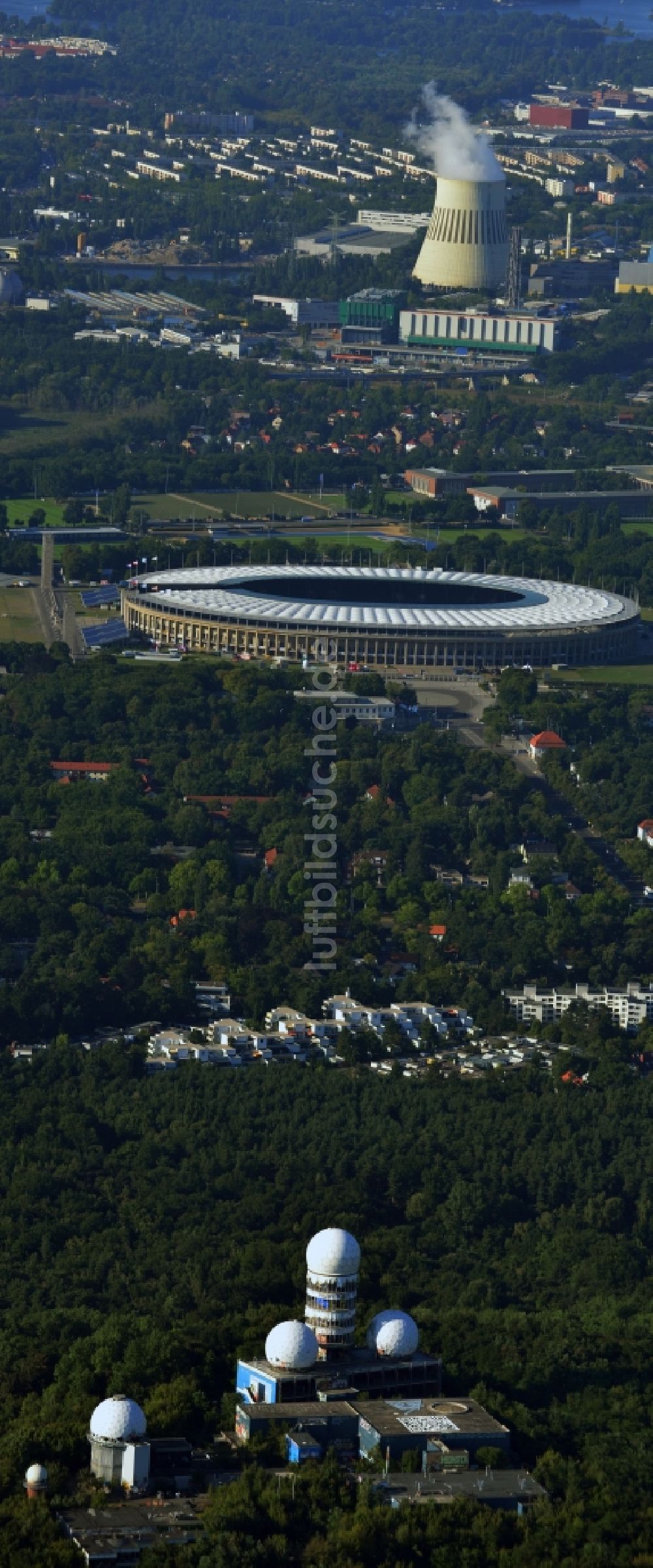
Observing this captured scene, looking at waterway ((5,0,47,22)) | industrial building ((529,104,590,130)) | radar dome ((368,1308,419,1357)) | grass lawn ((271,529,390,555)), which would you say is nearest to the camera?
radar dome ((368,1308,419,1357))

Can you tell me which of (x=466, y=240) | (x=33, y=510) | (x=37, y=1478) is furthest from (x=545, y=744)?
(x=466, y=240)

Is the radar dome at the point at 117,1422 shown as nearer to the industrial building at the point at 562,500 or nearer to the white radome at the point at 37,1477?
the white radome at the point at 37,1477

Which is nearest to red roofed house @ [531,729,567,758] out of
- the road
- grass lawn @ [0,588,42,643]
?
the road

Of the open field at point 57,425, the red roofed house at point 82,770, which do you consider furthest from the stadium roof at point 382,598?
the open field at point 57,425

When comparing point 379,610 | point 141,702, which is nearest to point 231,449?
point 379,610

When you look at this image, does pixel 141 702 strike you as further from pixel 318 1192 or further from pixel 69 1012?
pixel 318 1192

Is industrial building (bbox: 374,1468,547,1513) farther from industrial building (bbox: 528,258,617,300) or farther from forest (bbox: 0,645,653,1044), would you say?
industrial building (bbox: 528,258,617,300)
